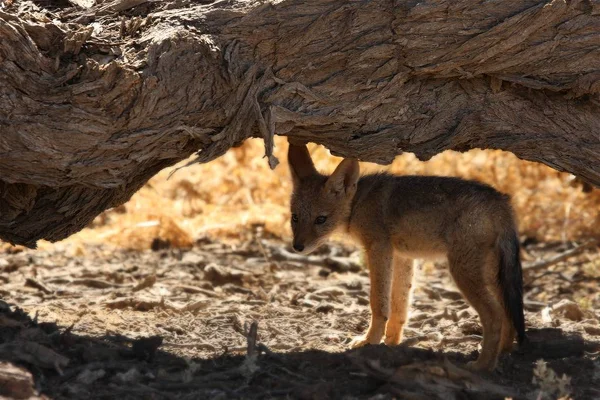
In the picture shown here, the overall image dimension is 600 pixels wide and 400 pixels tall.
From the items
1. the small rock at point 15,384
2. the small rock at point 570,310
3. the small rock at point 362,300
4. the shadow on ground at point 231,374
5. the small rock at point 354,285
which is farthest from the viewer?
the small rock at point 354,285

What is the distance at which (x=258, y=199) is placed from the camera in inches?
418

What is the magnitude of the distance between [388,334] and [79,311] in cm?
235

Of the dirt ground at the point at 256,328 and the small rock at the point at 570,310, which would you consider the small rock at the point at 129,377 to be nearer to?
the dirt ground at the point at 256,328

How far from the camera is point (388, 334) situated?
6.62m

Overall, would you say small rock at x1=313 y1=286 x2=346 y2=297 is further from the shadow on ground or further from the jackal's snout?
the shadow on ground

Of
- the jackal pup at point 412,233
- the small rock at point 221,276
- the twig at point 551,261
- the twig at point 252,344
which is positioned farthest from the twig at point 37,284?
the twig at point 551,261

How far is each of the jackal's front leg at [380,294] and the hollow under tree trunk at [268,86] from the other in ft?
3.07

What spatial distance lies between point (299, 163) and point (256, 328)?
7.88ft

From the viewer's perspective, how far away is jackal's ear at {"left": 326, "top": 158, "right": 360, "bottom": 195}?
686 cm

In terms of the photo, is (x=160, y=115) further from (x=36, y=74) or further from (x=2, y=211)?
(x=2, y=211)

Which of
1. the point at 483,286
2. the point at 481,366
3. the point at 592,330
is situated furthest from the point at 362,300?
the point at 481,366

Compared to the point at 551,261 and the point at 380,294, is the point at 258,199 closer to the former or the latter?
the point at 551,261

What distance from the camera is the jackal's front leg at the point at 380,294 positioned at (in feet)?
20.7

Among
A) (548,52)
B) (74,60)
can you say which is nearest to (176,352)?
(74,60)
